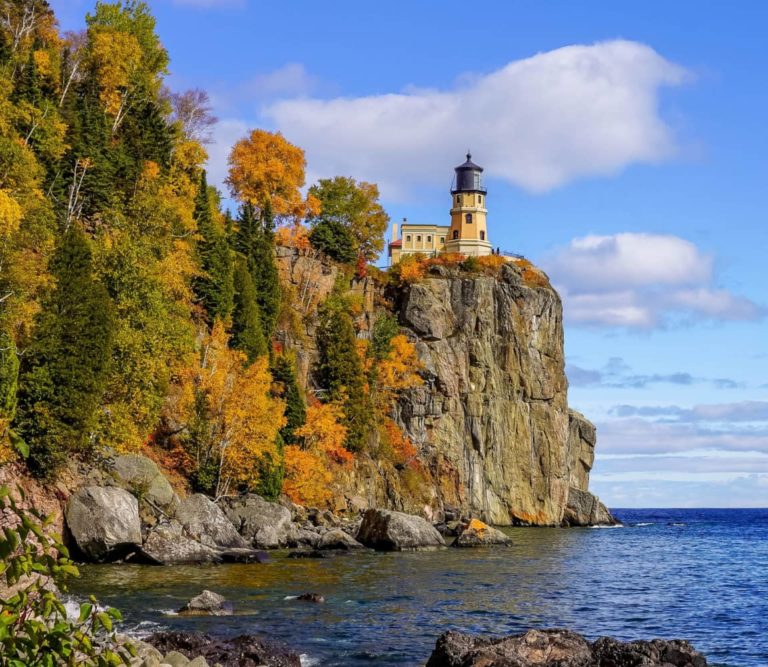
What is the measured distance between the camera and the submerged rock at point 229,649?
20672 mm

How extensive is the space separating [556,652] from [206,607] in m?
11.7

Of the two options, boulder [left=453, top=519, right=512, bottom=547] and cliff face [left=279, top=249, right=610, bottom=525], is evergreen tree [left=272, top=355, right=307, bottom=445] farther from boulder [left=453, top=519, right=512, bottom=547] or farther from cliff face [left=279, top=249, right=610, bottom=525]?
cliff face [left=279, top=249, right=610, bottom=525]

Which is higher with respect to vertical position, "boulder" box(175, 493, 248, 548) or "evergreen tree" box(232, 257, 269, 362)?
"evergreen tree" box(232, 257, 269, 362)

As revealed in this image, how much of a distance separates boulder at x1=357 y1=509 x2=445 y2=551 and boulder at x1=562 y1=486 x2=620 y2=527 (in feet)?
151

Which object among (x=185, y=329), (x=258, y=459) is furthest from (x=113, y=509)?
(x=258, y=459)

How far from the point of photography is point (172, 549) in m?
41.8

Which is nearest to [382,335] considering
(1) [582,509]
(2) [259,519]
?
(1) [582,509]

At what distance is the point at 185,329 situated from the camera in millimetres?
51625

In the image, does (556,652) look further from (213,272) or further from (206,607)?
(213,272)

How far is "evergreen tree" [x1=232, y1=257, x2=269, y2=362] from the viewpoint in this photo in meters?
66.6

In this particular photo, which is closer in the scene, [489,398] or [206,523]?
[206,523]

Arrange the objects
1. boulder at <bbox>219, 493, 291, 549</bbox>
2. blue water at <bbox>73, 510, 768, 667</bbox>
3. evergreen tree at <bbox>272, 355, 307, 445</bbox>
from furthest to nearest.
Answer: evergreen tree at <bbox>272, 355, 307, 445</bbox>, boulder at <bbox>219, 493, 291, 549</bbox>, blue water at <bbox>73, 510, 768, 667</bbox>

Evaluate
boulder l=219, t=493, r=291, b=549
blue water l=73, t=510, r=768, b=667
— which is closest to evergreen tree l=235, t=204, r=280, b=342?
boulder l=219, t=493, r=291, b=549

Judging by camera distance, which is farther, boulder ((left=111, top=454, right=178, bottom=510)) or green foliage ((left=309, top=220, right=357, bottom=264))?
green foliage ((left=309, top=220, right=357, bottom=264))
